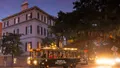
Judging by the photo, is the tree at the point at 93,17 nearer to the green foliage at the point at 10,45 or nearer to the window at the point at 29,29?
the green foliage at the point at 10,45

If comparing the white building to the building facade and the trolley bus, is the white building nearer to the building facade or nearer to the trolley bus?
the building facade

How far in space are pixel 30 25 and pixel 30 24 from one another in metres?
0.23

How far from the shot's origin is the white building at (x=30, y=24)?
47281mm

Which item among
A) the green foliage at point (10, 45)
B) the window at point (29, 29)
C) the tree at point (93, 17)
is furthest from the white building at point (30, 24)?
the tree at point (93, 17)

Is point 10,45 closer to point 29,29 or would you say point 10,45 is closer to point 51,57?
point 29,29

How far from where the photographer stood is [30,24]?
48062 mm

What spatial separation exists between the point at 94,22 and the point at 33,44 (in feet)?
110

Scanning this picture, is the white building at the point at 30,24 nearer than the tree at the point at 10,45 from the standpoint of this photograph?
No

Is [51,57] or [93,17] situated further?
[51,57]

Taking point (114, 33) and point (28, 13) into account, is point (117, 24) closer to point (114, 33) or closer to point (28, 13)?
point (114, 33)

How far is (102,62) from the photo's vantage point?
1942 cm

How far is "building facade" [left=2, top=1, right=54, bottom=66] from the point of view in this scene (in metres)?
47.3

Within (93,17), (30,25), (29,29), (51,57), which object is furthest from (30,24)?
(93,17)

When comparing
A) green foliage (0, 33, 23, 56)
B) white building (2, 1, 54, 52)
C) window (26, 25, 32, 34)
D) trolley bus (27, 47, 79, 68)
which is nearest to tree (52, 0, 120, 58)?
trolley bus (27, 47, 79, 68)
